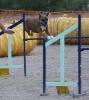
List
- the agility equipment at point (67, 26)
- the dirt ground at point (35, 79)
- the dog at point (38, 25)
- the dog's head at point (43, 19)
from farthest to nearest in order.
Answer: the agility equipment at point (67, 26) → the dog's head at point (43, 19) → the dog at point (38, 25) → the dirt ground at point (35, 79)

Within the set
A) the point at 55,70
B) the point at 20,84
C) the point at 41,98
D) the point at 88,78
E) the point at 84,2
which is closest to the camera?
the point at 41,98

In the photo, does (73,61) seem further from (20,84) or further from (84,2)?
(84,2)

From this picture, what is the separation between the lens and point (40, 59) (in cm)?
1384

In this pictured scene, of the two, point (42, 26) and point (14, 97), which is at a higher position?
point (42, 26)

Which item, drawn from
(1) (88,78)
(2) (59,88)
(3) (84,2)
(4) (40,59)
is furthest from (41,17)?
(3) (84,2)

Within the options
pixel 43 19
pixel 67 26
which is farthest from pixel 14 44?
pixel 67 26

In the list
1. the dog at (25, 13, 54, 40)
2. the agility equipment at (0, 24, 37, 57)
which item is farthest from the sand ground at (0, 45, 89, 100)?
the dog at (25, 13, 54, 40)

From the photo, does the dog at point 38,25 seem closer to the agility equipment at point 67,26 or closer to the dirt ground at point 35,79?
the dirt ground at point 35,79

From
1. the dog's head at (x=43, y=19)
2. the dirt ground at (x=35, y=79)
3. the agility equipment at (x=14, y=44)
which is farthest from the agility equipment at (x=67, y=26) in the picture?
the dog's head at (x=43, y=19)

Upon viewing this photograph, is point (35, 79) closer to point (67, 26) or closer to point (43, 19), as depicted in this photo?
point (43, 19)

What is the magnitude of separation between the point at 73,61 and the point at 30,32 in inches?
66.4

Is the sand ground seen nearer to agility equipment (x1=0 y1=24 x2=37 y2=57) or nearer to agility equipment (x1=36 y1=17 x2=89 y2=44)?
agility equipment (x1=0 y1=24 x2=37 y2=57)

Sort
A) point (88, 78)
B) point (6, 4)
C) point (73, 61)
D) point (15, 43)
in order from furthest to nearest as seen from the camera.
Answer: point (6, 4) → point (15, 43) → point (73, 61) → point (88, 78)

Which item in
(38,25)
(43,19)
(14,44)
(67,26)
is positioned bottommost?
(14,44)
